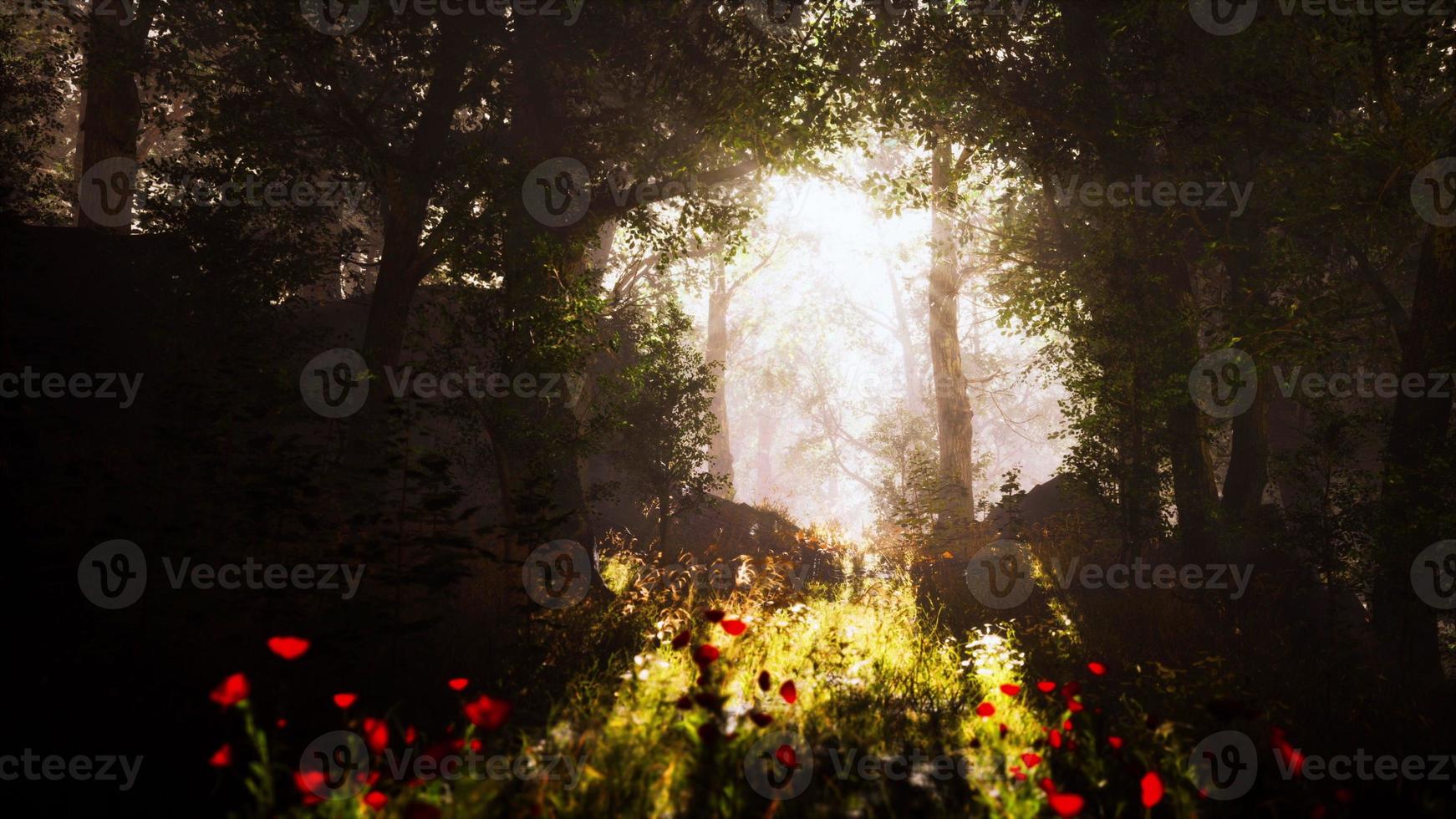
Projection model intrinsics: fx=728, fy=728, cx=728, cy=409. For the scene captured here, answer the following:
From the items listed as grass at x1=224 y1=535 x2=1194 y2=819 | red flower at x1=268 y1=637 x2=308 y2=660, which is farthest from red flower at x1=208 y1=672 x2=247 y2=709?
grass at x1=224 y1=535 x2=1194 y2=819

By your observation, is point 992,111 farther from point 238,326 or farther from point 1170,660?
point 238,326

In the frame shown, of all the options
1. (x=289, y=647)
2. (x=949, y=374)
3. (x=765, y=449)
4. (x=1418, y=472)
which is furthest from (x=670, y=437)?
(x=765, y=449)

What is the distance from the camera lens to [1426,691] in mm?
7984

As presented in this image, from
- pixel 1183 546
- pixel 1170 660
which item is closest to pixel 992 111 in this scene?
pixel 1183 546

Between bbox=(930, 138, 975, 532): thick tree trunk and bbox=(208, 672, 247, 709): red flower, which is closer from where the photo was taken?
bbox=(208, 672, 247, 709): red flower

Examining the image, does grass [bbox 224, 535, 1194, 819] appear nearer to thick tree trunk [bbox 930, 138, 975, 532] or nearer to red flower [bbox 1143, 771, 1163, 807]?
red flower [bbox 1143, 771, 1163, 807]

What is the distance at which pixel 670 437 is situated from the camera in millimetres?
13414

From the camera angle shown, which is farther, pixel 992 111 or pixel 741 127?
pixel 992 111

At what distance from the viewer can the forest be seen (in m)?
4.23

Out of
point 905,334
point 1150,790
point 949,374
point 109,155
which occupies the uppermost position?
point 905,334

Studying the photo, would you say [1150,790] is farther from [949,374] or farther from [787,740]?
[949,374]

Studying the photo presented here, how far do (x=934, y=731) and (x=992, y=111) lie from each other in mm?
11217

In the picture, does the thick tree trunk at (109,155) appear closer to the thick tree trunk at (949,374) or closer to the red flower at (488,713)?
the red flower at (488,713)

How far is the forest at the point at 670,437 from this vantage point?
4230 mm
